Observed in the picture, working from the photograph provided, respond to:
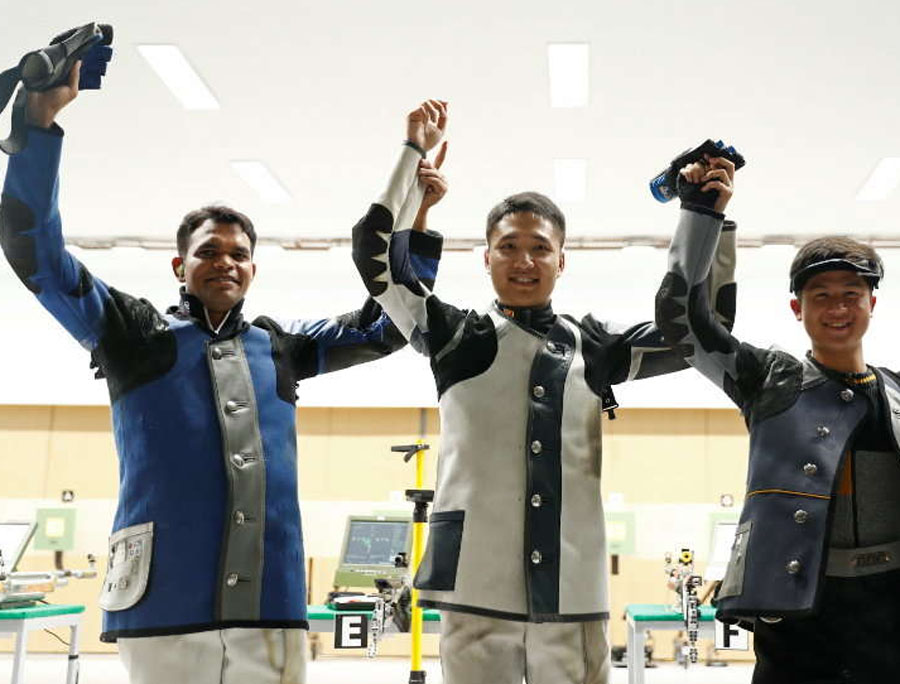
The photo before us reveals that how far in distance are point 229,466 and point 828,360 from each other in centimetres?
133

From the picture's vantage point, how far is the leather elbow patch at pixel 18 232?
6.34 feet

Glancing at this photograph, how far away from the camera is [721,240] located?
2244mm

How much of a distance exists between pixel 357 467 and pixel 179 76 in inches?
190

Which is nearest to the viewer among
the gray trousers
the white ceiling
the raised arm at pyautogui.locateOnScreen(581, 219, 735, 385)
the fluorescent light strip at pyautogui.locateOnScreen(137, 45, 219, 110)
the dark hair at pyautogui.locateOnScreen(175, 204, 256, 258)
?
the gray trousers

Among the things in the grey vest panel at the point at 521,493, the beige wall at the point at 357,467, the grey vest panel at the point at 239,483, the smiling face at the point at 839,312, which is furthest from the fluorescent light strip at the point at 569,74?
the beige wall at the point at 357,467

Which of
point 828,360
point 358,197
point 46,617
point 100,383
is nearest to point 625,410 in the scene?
point 358,197

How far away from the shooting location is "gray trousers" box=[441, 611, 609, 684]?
1.90 m

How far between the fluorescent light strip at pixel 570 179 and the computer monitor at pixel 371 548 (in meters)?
Result: 2.97

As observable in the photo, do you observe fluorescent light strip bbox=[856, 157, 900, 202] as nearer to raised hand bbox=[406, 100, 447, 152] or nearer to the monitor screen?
the monitor screen

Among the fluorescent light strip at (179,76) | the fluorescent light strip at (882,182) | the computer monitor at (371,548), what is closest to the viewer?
the computer monitor at (371,548)

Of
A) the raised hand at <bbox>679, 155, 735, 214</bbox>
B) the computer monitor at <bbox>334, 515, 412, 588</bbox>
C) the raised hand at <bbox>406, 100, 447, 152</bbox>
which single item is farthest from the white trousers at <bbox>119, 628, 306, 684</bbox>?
the computer monitor at <bbox>334, 515, 412, 588</bbox>

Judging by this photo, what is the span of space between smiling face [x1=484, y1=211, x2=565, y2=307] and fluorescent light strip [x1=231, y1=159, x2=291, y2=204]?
5631mm

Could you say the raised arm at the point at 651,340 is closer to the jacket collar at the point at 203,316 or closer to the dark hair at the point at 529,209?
the dark hair at the point at 529,209

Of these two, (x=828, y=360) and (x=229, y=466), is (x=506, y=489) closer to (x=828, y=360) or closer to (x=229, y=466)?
(x=229, y=466)
